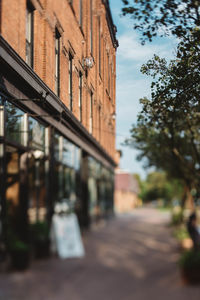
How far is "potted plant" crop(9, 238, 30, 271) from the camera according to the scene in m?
11.1

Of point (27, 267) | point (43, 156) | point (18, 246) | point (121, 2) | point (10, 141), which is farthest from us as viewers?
point (27, 267)

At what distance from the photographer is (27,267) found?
40.2 ft

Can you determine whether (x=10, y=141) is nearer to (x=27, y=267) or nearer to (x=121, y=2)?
(x=121, y=2)

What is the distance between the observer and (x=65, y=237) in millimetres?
14641

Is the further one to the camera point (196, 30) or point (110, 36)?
point (110, 36)

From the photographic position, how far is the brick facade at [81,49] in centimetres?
443

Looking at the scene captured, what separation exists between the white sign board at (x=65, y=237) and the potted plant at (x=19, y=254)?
174 centimetres

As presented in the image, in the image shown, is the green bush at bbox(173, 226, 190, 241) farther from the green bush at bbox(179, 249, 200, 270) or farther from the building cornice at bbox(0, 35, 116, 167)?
the building cornice at bbox(0, 35, 116, 167)

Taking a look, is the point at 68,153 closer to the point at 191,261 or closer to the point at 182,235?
the point at 191,261

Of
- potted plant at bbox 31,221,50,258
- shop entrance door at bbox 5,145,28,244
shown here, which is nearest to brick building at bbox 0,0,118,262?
shop entrance door at bbox 5,145,28,244

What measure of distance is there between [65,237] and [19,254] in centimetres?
334

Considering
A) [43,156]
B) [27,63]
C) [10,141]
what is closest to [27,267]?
[43,156]

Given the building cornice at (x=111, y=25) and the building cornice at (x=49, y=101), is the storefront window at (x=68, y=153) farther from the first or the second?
the building cornice at (x=111, y=25)

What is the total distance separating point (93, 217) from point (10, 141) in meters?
14.5
